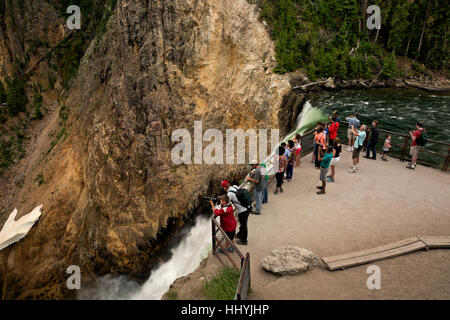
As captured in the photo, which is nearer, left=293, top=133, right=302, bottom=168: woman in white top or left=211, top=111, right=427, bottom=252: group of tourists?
left=211, top=111, right=427, bottom=252: group of tourists

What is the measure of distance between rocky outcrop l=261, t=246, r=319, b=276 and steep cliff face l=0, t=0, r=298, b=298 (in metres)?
10.3

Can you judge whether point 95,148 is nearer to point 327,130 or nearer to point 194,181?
point 194,181

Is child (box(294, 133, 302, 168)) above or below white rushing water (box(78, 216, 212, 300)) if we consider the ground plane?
above

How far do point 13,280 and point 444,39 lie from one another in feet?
138

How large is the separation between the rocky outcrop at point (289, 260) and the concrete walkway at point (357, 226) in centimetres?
14

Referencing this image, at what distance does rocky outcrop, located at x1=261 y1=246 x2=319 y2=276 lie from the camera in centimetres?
591

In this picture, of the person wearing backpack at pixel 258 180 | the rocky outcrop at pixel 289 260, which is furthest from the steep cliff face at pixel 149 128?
the rocky outcrop at pixel 289 260

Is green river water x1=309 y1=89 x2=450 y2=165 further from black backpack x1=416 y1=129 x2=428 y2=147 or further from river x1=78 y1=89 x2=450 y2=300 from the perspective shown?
black backpack x1=416 y1=129 x2=428 y2=147

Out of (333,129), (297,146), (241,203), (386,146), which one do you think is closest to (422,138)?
(386,146)

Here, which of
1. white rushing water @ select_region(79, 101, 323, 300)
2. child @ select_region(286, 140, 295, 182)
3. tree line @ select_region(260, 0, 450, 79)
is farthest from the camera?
tree line @ select_region(260, 0, 450, 79)

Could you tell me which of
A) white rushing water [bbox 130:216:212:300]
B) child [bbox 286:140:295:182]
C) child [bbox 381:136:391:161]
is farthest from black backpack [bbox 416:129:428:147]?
white rushing water [bbox 130:216:212:300]

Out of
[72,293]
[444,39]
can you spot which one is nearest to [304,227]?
[72,293]

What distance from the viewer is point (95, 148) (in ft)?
65.4

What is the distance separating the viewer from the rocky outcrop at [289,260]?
5906mm
